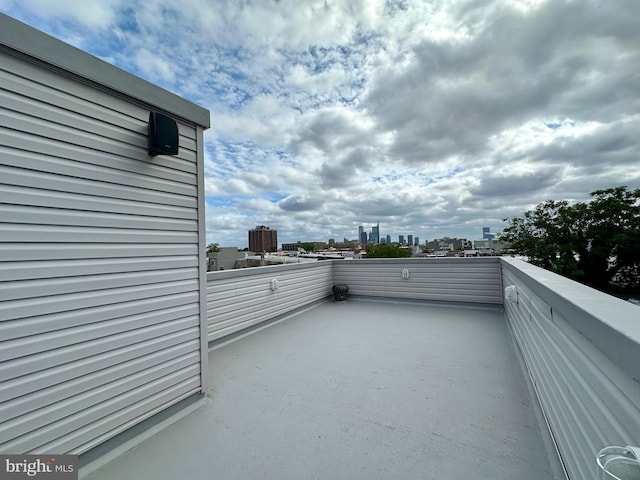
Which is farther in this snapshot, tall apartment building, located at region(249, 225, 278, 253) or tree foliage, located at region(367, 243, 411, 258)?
tall apartment building, located at region(249, 225, 278, 253)

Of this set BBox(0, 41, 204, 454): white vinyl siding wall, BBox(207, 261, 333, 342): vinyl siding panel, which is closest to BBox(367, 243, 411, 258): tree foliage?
BBox(207, 261, 333, 342): vinyl siding panel

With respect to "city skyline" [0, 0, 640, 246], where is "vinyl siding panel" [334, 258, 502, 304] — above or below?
below

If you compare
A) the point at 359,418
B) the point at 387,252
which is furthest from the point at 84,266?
the point at 387,252

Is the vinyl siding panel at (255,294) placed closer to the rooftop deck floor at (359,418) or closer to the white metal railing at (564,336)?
the white metal railing at (564,336)

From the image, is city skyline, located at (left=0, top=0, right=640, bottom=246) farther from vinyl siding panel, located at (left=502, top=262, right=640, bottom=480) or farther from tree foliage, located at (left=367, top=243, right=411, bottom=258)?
tree foliage, located at (left=367, top=243, right=411, bottom=258)

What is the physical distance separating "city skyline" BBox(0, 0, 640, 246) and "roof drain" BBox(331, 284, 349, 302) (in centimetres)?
272

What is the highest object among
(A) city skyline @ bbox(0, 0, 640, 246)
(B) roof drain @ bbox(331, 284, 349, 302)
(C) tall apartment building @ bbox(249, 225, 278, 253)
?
(A) city skyline @ bbox(0, 0, 640, 246)

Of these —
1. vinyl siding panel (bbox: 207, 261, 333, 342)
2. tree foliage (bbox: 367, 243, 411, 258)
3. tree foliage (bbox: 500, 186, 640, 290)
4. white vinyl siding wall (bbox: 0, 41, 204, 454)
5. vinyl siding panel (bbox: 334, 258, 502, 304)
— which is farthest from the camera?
tree foliage (bbox: 367, 243, 411, 258)

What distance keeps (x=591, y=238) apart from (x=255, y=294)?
2074 cm

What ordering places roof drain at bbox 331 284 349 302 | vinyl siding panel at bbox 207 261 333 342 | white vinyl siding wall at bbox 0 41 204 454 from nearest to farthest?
white vinyl siding wall at bbox 0 41 204 454 < vinyl siding panel at bbox 207 261 333 342 < roof drain at bbox 331 284 349 302

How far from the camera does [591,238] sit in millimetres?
15164

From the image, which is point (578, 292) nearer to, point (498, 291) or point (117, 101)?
point (117, 101)

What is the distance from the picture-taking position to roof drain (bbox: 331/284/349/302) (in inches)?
212

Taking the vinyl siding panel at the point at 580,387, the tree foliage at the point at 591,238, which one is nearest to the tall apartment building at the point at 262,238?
the tree foliage at the point at 591,238
